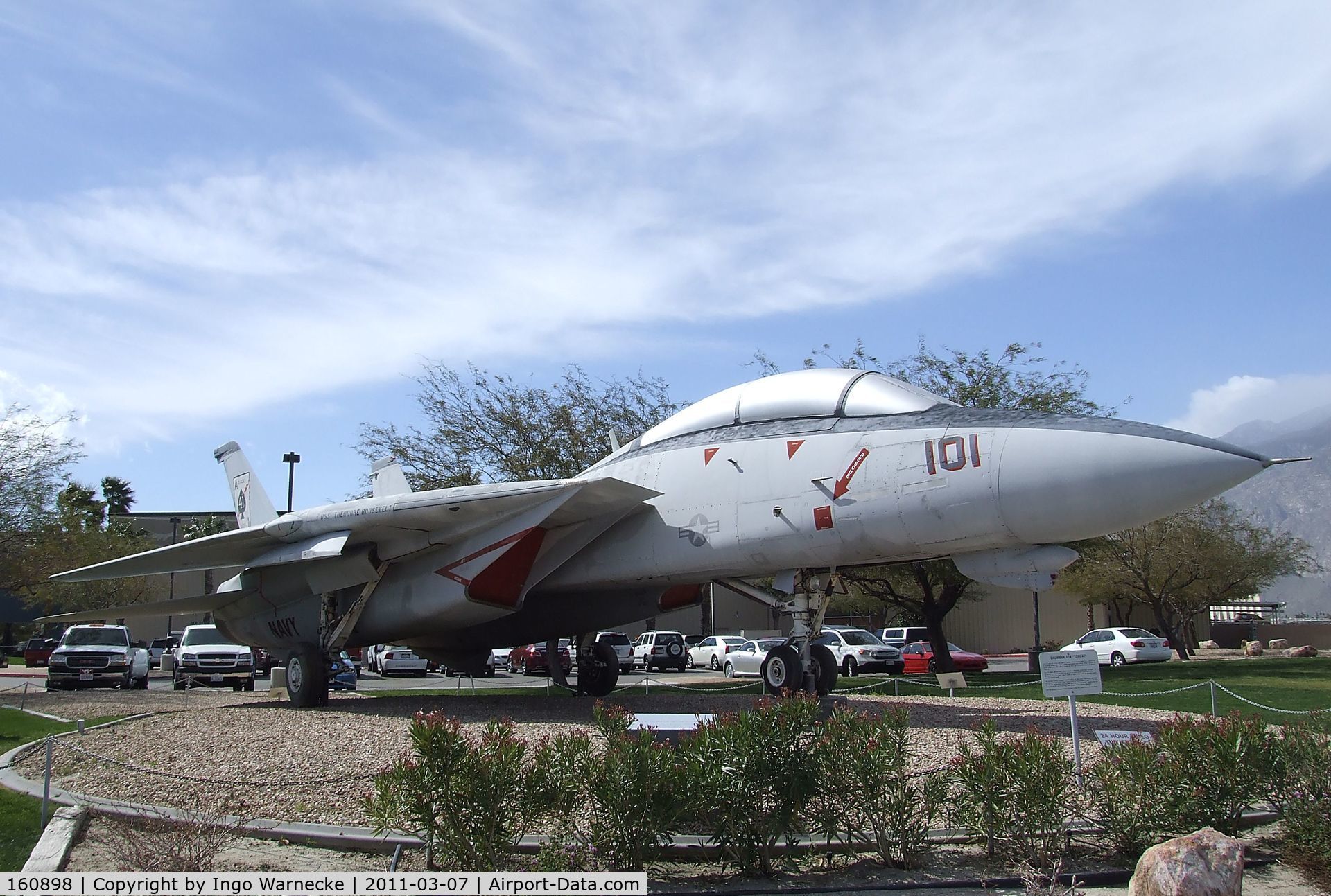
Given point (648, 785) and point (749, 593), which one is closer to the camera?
point (648, 785)

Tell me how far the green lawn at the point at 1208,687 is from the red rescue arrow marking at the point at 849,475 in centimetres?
574

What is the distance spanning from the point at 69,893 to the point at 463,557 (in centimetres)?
763

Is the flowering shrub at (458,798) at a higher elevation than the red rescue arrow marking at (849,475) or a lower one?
lower

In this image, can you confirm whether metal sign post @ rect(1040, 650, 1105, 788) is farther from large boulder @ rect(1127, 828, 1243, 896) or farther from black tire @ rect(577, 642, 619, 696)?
black tire @ rect(577, 642, 619, 696)

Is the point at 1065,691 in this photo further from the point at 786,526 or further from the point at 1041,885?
the point at 786,526

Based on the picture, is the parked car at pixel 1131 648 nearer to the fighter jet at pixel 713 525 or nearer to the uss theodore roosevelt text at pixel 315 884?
the fighter jet at pixel 713 525

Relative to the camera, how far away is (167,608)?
15977 millimetres

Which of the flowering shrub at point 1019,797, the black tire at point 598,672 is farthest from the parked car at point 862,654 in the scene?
the flowering shrub at point 1019,797

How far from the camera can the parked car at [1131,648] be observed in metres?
32.3

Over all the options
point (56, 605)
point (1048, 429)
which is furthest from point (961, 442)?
point (56, 605)

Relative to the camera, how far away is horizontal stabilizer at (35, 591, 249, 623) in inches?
606

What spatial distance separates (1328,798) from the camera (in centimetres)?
617

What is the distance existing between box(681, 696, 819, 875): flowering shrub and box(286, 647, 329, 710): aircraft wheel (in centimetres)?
919

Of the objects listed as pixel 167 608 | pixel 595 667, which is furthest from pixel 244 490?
pixel 595 667
